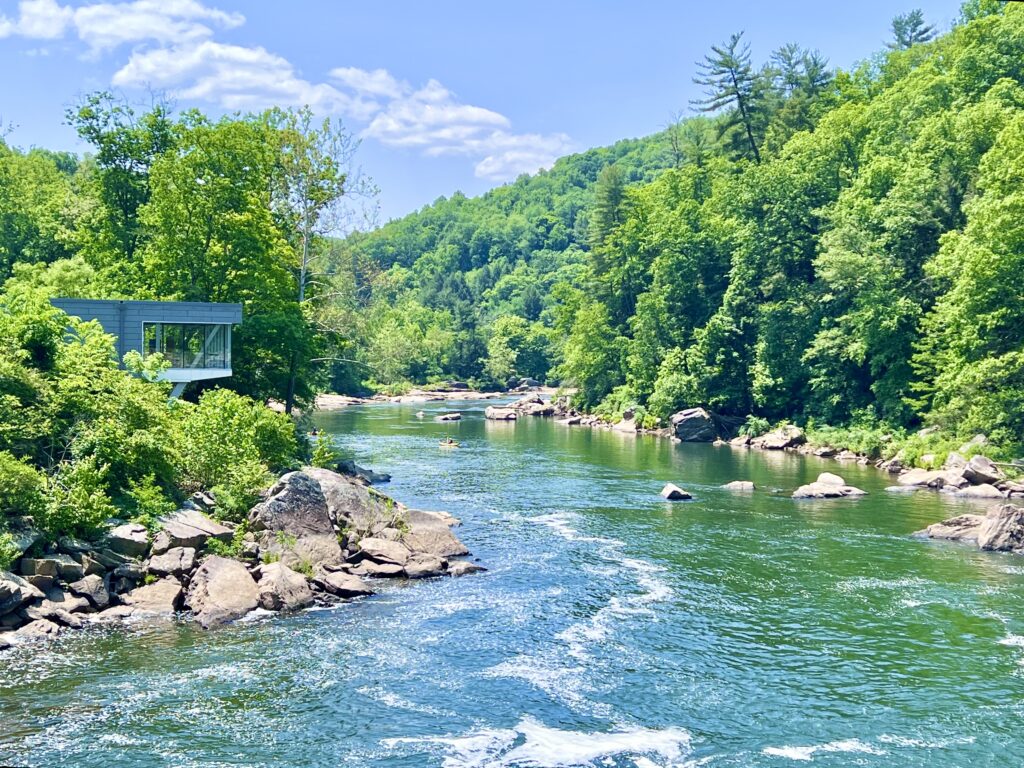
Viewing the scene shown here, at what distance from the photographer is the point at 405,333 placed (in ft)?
506

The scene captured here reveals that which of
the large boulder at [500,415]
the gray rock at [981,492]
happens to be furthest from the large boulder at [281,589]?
the large boulder at [500,415]

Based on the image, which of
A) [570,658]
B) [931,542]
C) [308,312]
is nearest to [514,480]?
[308,312]

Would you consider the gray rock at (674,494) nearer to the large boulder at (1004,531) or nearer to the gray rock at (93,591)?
the large boulder at (1004,531)

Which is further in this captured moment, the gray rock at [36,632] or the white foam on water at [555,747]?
the gray rock at [36,632]

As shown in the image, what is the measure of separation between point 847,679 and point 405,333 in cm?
13591

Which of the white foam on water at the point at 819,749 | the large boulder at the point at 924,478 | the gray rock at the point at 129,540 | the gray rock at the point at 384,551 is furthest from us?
the large boulder at the point at 924,478

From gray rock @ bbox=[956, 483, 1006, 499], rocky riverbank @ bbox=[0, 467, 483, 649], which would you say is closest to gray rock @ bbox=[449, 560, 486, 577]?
rocky riverbank @ bbox=[0, 467, 483, 649]

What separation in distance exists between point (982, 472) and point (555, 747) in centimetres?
3578

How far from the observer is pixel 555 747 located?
1828cm

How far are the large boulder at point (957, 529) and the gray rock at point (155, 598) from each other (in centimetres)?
2724

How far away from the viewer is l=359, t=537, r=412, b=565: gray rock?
31250 millimetres

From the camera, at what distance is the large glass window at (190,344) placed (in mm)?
39844

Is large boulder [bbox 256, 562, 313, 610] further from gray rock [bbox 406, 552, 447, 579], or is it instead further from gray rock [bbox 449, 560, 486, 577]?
gray rock [bbox 449, 560, 486, 577]

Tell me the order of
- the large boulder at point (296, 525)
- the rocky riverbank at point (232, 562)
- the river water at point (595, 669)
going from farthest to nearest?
the large boulder at point (296, 525) → the rocky riverbank at point (232, 562) → the river water at point (595, 669)
